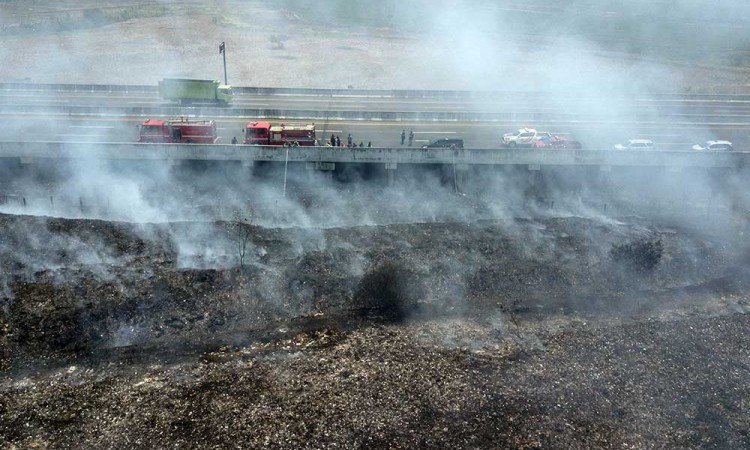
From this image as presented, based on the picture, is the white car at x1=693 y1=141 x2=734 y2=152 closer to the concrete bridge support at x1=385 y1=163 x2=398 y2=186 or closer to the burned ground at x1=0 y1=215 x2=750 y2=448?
the burned ground at x1=0 y1=215 x2=750 y2=448

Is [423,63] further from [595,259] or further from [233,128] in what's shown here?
[595,259]

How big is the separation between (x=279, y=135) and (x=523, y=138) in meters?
10.7

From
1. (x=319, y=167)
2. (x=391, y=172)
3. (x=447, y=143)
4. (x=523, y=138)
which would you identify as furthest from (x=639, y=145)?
(x=319, y=167)

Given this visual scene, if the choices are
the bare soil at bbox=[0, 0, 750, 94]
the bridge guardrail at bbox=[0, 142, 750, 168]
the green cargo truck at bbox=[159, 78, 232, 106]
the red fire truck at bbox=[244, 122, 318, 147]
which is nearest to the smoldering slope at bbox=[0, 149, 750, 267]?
the bridge guardrail at bbox=[0, 142, 750, 168]

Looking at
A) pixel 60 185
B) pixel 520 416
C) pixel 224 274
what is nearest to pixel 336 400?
pixel 520 416

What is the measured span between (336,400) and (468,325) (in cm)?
479

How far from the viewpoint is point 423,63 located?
43.7 m

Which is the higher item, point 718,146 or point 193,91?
point 193,91

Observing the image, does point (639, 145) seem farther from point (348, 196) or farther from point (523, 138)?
point (348, 196)

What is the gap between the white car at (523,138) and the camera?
2467 centimetres

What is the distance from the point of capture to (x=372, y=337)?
1506cm

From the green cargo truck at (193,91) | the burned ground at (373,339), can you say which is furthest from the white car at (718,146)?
the green cargo truck at (193,91)

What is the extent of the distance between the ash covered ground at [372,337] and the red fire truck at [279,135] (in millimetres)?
4687

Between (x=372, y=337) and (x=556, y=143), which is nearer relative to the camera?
(x=372, y=337)
